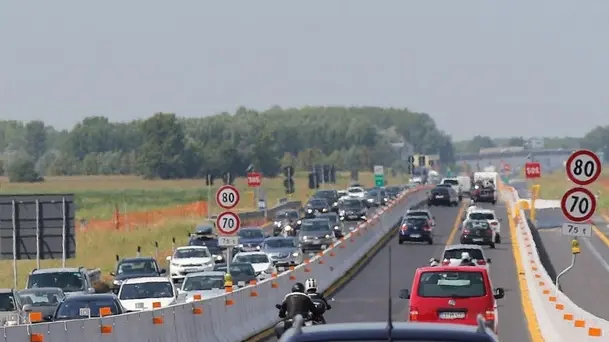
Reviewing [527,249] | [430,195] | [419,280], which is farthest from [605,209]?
[419,280]

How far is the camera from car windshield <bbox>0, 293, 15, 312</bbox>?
3231cm

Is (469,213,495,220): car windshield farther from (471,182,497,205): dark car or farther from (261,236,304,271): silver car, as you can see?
(471,182,497,205): dark car

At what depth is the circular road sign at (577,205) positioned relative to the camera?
2172 cm

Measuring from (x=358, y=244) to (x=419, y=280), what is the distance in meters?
35.9

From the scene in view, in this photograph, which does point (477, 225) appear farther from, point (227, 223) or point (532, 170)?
point (227, 223)

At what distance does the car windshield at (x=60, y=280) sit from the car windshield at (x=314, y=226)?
29.4 meters

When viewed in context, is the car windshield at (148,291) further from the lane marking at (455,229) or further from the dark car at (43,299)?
the lane marking at (455,229)

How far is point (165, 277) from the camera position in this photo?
3884 centimetres

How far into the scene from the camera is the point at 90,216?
114m

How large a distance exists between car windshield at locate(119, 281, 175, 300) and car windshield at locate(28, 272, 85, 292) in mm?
3825

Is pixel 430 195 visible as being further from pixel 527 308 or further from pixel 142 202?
pixel 527 308

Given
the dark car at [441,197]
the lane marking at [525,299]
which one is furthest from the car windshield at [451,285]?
the dark car at [441,197]

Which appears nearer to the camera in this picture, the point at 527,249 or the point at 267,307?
the point at 267,307

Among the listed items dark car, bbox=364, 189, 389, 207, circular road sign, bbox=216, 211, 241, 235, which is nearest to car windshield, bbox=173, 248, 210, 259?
circular road sign, bbox=216, 211, 241, 235
